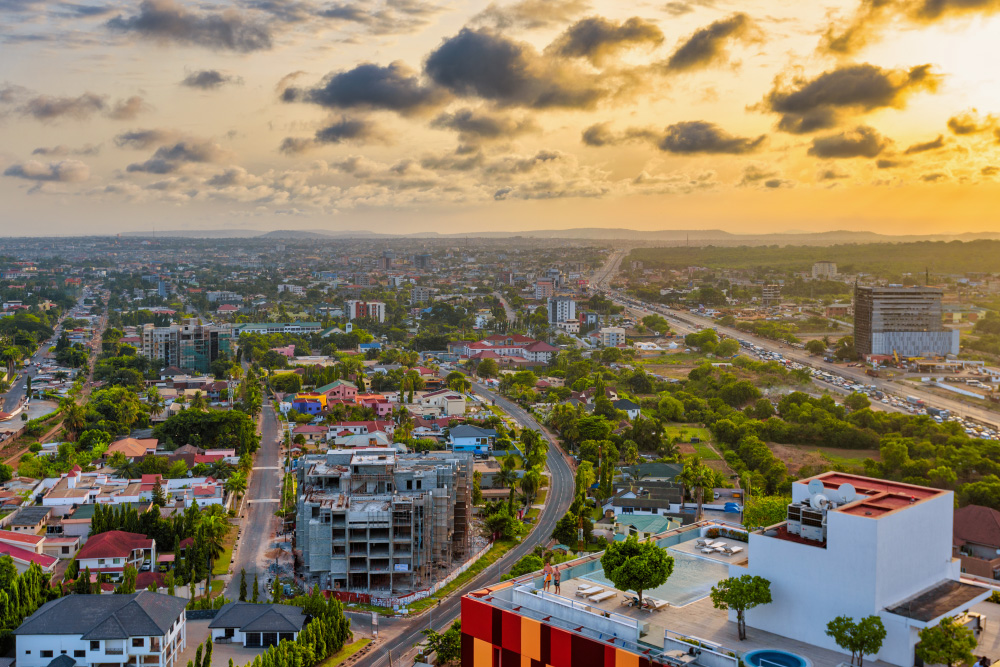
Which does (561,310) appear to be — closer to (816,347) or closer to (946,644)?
(816,347)

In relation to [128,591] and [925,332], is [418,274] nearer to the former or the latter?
[925,332]

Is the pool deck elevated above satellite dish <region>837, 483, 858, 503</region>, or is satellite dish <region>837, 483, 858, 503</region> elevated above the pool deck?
satellite dish <region>837, 483, 858, 503</region>

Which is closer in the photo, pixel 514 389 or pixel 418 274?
pixel 514 389

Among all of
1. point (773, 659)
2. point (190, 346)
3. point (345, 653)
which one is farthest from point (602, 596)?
point (190, 346)

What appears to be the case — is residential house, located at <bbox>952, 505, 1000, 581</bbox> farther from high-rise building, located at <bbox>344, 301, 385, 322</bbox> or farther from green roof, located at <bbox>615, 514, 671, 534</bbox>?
high-rise building, located at <bbox>344, 301, 385, 322</bbox>

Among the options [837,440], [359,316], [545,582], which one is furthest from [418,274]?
[545,582]

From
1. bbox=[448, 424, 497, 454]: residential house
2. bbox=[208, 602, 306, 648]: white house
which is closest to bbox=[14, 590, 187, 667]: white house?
bbox=[208, 602, 306, 648]: white house
